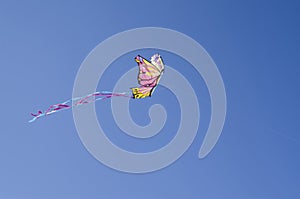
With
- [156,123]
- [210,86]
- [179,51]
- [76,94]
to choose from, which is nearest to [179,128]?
[156,123]

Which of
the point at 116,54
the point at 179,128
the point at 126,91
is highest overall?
the point at 116,54

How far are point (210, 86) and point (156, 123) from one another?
576mm

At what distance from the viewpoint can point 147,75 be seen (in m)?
3.32

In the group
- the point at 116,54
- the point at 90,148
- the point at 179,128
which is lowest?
the point at 90,148

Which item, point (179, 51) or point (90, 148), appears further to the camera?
point (179, 51)

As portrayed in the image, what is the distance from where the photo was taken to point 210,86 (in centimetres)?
337

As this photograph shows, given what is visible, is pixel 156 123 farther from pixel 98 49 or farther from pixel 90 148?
pixel 98 49

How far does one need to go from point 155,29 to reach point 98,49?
0.51 m

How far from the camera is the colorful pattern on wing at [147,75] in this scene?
330 centimetres

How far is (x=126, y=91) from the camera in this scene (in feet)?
10.8

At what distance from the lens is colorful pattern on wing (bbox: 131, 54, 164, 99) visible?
130 inches

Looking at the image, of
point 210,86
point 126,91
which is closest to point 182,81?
point 210,86

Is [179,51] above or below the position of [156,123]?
above

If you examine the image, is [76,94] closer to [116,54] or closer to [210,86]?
[116,54]
